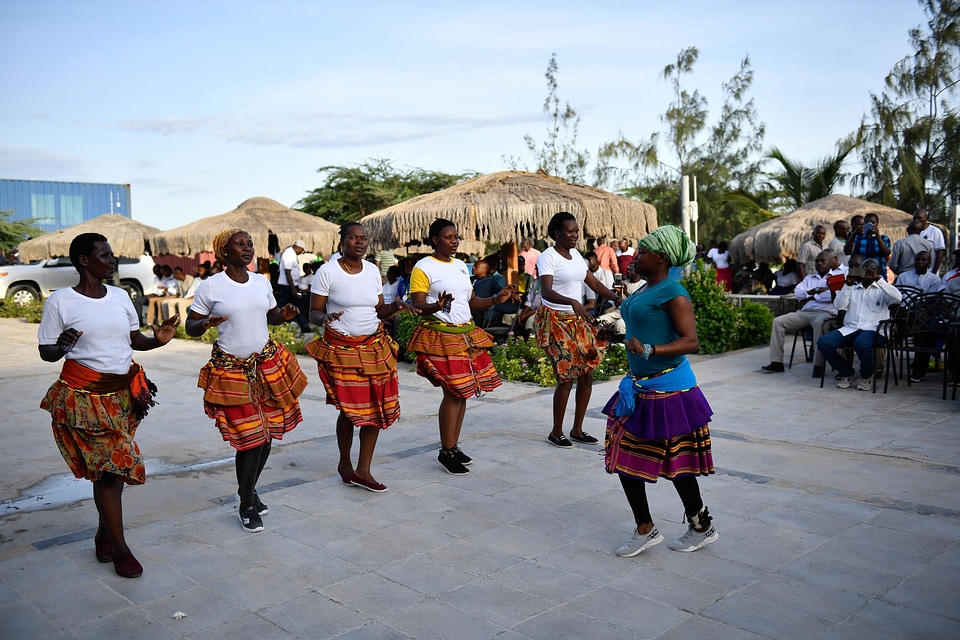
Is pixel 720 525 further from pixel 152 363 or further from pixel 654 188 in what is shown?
pixel 654 188

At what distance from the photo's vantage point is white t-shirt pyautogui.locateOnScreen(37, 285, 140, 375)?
3764 millimetres

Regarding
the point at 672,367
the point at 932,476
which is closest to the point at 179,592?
the point at 672,367

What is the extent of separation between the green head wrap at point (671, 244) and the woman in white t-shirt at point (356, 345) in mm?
1913

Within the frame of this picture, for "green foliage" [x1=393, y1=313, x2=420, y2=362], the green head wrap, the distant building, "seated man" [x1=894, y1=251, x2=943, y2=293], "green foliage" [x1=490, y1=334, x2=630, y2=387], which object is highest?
the distant building

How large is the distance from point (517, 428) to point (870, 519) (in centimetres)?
311

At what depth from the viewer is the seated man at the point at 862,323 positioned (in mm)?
8047

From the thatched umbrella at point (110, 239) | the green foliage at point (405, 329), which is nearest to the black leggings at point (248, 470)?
the green foliage at point (405, 329)

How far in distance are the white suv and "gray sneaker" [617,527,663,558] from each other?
2022 cm

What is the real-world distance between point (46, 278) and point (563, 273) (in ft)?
66.7

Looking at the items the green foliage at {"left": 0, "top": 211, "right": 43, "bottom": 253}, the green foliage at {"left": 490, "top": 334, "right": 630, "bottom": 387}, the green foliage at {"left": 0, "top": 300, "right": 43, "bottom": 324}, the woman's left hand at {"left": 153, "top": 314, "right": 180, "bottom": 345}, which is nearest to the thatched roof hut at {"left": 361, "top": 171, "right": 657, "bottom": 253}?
the green foliage at {"left": 490, "top": 334, "right": 630, "bottom": 387}

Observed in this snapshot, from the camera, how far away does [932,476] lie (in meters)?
5.23

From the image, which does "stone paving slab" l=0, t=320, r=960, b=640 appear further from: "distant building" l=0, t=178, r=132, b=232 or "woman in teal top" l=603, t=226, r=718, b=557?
"distant building" l=0, t=178, r=132, b=232

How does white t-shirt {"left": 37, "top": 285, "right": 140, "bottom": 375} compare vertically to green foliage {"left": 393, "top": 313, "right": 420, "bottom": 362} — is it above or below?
above

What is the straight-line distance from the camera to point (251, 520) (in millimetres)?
4531
